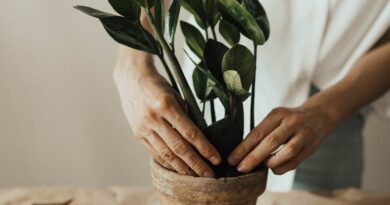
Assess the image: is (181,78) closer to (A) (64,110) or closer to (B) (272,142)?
(B) (272,142)

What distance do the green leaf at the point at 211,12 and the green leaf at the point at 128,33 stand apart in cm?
7

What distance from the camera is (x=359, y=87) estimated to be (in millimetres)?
685

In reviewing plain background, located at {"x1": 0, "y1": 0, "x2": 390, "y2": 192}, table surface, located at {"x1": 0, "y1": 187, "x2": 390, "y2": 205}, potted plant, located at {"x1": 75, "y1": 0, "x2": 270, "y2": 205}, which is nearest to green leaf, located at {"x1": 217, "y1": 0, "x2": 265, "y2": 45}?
potted plant, located at {"x1": 75, "y1": 0, "x2": 270, "y2": 205}

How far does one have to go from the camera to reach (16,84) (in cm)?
114

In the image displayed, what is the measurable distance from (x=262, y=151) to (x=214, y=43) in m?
0.12

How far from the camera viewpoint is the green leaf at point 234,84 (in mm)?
452

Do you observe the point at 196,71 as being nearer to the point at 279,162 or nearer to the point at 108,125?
the point at 279,162

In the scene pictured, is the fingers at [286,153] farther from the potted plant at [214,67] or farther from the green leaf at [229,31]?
the green leaf at [229,31]

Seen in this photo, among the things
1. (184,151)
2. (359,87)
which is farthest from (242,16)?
(359,87)

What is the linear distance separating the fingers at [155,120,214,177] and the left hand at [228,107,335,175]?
3cm

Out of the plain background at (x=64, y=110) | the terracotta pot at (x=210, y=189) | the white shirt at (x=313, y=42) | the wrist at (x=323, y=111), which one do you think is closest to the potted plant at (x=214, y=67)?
the terracotta pot at (x=210, y=189)

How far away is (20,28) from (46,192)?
0.50m

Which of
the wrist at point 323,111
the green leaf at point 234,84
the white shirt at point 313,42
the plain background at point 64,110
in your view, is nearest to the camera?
the green leaf at point 234,84

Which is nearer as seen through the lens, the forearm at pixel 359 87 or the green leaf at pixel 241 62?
the green leaf at pixel 241 62
